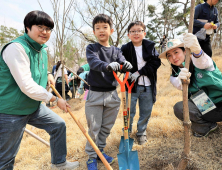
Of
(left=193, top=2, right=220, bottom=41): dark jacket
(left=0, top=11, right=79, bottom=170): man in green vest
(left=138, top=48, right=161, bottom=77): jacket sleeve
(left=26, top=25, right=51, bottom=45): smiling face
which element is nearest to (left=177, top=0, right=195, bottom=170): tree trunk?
(left=138, top=48, right=161, bottom=77): jacket sleeve

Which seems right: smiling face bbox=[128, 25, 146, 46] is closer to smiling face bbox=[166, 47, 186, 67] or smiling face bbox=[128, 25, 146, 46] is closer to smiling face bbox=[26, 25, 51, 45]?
smiling face bbox=[166, 47, 186, 67]

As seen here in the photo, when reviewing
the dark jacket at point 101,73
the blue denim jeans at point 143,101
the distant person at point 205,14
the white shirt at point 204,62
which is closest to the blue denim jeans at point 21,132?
the dark jacket at point 101,73

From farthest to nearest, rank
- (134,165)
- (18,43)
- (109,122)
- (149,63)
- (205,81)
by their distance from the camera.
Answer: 1. (149,63)
2. (109,122)
3. (205,81)
4. (134,165)
5. (18,43)

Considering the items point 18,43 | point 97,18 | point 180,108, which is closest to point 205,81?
point 180,108

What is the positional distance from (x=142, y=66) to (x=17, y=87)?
67.2 inches

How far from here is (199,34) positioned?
7.82 ft

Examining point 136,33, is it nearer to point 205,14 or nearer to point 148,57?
point 148,57

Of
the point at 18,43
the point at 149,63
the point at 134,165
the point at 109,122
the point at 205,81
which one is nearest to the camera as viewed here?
the point at 18,43

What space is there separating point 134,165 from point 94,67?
1.19 m

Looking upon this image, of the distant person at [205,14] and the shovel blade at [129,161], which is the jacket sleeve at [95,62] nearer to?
the shovel blade at [129,161]

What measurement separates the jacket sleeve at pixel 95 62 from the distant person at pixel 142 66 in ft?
2.35

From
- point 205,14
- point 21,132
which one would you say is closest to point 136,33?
point 205,14

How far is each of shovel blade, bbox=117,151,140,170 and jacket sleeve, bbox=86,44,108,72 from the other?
3.25 ft

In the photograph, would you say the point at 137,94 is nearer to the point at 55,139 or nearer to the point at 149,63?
the point at 149,63
